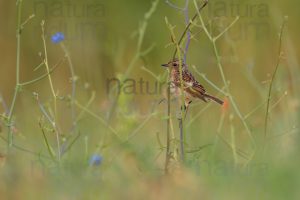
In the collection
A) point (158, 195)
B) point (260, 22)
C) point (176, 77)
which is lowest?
point (158, 195)

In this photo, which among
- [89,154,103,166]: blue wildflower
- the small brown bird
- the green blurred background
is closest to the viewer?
the green blurred background

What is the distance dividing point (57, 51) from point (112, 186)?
25.7 feet

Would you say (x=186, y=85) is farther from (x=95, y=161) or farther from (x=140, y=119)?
(x=140, y=119)

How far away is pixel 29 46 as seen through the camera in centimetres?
1299

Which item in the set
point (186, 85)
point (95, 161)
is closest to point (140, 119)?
point (186, 85)

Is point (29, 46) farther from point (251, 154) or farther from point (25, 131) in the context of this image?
point (251, 154)

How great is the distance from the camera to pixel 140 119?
27.7 feet

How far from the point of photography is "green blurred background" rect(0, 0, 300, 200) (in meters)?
5.18

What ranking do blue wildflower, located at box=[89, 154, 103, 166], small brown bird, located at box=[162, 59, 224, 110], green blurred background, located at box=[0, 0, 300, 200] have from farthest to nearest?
small brown bird, located at box=[162, 59, 224, 110] → blue wildflower, located at box=[89, 154, 103, 166] → green blurred background, located at box=[0, 0, 300, 200]

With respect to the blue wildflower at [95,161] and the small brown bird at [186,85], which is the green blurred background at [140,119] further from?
the small brown bird at [186,85]

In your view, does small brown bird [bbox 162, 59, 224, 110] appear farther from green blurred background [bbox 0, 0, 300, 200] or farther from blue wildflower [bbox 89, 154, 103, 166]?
blue wildflower [bbox 89, 154, 103, 166]

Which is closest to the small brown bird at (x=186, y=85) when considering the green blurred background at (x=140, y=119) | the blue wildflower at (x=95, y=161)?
the green blurred background at (x=140, y=119)

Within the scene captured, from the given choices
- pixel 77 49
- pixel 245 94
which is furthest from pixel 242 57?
pixel 77 49

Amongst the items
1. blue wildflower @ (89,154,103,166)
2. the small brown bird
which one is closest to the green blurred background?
blue wildflower @ (89,154,103,166)
